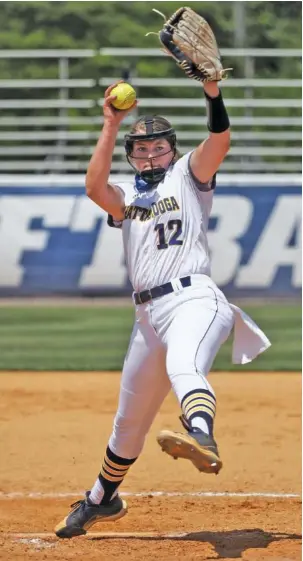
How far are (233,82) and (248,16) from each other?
12.9 ft

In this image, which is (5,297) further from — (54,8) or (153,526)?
(153,526)

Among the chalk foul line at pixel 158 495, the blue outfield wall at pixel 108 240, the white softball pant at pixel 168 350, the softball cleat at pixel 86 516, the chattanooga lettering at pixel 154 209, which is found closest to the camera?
the white softball pant at pixel 168 350

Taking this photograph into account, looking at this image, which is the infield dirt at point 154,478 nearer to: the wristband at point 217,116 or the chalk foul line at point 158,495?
the chalk foul line at point 158,495

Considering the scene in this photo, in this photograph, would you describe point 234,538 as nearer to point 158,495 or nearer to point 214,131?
point 158,495

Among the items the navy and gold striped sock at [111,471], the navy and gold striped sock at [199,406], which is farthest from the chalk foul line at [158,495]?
the navy and gold striped sock at [199,406]

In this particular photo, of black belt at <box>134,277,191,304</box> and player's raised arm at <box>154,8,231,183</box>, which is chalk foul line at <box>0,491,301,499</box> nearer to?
black belt at <box>134,277,191,304</box>

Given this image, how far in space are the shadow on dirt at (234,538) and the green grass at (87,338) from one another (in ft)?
17.8

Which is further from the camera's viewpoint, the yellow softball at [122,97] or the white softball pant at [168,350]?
the yellow softball at [122,97]

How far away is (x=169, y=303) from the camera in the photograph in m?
5.09

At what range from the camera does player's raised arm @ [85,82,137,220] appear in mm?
5180

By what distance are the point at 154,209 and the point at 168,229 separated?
140 mm

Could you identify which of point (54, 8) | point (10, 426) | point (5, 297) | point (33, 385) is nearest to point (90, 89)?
point (54, 8)

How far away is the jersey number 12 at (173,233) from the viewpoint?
5.17 meters

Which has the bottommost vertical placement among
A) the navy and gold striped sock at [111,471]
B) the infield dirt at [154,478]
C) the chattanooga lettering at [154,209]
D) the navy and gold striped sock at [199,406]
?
the infield dirt at [154,478]
